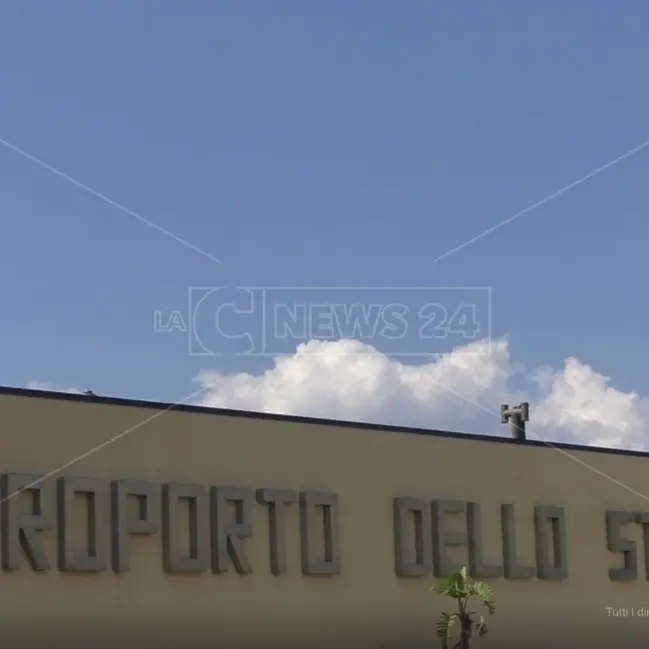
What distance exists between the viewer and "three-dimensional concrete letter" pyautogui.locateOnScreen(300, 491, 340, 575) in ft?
89.2

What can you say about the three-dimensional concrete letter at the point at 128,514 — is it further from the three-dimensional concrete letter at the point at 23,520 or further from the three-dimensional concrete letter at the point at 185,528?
the three-dimensional concrete letter at the point at 23,520

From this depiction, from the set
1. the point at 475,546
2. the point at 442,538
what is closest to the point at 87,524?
the point at 442,538

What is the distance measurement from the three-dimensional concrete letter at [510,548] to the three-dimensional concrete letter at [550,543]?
2.19 ft

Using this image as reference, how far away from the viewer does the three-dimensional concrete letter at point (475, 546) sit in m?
30.8

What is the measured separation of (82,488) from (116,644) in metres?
2.66

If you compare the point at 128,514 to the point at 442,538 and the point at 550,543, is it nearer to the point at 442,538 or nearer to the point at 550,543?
the point at 442,538

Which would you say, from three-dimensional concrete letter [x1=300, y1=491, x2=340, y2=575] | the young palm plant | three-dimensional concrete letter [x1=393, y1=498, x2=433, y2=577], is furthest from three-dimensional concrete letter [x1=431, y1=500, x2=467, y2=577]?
three-dimensional concrete letter [x1=300, y1=491, x2=340, y2=575]

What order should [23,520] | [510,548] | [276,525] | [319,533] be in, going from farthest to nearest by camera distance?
[510,548]
[319,533]
[276,525]
[23,520]

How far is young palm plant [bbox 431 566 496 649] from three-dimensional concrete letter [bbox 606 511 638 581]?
551cm

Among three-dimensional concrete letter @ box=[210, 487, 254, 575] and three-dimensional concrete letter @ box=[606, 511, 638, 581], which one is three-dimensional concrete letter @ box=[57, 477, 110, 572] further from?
three-dimensional concrete letter @ box=[606, 511, 638, 581]

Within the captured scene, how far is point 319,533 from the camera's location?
1088 inches

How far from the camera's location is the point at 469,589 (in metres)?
A: 28.6

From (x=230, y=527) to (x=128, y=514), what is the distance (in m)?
2.32

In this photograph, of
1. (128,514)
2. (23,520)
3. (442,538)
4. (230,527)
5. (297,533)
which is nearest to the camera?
(23,520)
